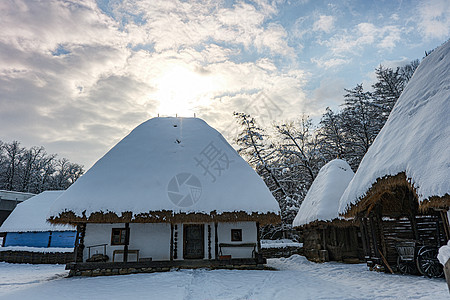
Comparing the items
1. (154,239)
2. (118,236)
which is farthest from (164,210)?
(118,236)

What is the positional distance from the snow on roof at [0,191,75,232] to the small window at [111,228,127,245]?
422 inches

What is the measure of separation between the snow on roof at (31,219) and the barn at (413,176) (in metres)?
20.3

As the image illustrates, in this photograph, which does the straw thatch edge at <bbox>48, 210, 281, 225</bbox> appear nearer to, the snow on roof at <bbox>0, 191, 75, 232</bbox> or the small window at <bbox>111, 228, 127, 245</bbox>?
the small window at <bbox>111, 228, 127, 245</bbox>

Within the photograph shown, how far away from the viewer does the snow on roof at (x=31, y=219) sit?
21188 millimetres

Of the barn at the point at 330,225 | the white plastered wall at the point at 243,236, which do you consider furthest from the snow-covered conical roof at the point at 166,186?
the barn at the point at 330,225

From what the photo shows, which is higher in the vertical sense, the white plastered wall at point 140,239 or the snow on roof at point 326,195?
the snow on roof at point 326,195

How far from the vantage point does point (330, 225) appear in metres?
14.9

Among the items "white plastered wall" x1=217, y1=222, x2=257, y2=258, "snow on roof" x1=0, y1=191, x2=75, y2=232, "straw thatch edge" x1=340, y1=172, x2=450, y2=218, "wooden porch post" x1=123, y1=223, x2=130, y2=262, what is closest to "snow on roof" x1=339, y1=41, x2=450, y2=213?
"straw thatch edge" x1=340, y1=172, x2=450, y2=218

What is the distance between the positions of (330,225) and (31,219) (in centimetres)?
2143

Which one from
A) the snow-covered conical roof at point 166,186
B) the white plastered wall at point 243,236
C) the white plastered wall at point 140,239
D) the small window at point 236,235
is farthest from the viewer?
the small window at point 236,235

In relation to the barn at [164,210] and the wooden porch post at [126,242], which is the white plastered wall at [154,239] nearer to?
the barn at [164,210]

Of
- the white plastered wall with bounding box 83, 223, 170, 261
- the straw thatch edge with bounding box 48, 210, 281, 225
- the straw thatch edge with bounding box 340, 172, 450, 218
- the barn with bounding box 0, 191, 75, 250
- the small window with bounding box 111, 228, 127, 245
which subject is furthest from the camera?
the barn with bounding box 0, 191, 75, 250

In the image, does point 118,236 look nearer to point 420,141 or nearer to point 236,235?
point 236,235

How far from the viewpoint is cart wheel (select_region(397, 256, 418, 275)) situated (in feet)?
30.2
